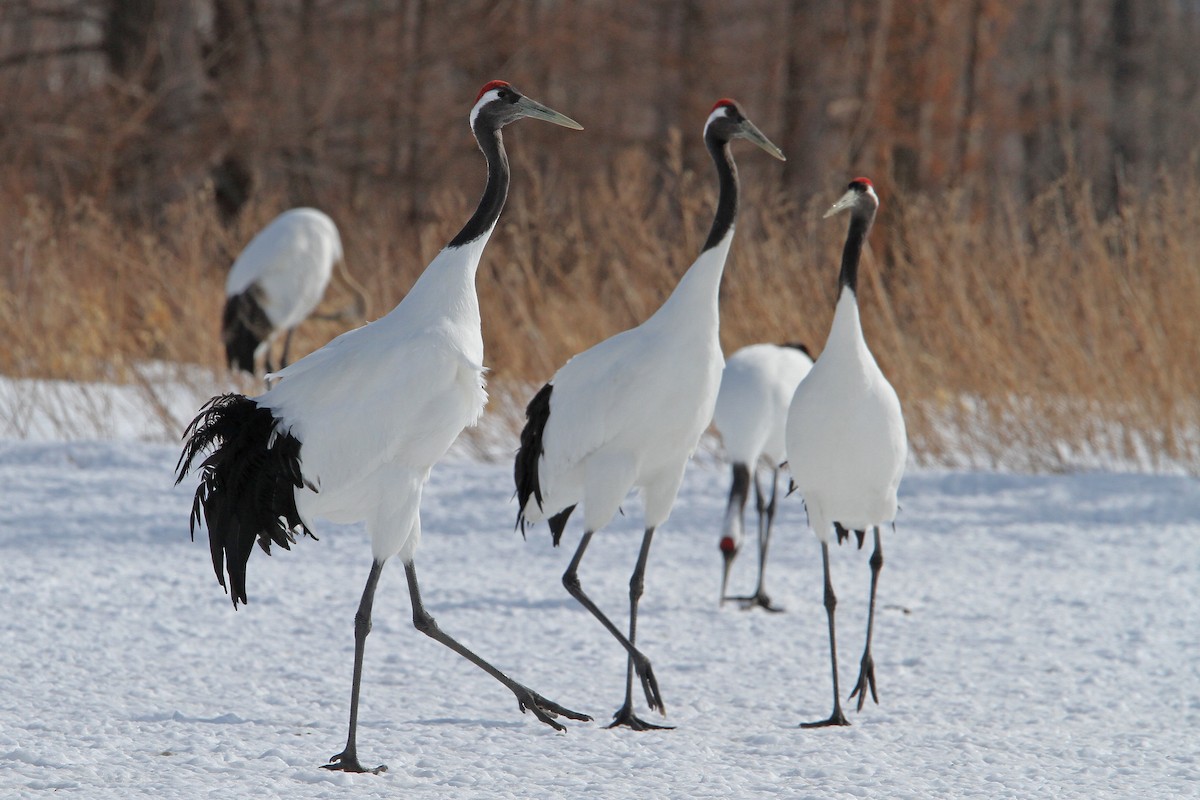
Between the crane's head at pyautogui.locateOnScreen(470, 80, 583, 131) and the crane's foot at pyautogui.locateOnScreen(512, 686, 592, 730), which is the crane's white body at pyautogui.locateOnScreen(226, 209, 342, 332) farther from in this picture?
the crane's foot at pyautogui.locateOnScreen(512, 686, 592, 730)

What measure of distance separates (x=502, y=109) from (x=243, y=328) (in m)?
5.44

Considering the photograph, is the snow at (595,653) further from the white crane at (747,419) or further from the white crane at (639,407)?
the white crane at (639,407)

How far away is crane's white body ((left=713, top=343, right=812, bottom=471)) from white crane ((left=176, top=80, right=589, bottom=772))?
2.19 m

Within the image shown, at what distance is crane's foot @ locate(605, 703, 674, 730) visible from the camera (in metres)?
3.39

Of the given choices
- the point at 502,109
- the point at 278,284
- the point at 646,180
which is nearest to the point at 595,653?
the point at 502,109

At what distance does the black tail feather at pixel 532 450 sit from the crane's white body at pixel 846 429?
676 mm

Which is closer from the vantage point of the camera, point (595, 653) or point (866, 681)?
point (866, 681)

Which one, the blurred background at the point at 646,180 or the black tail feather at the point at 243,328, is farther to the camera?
the black tail feather at the point at 243,328

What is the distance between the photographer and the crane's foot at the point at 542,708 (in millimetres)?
3273

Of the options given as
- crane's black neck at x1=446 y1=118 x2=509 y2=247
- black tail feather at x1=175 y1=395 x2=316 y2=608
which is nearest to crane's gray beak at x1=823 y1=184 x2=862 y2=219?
crane's black neck at x1=446 y1=118 x2=509 y2=247

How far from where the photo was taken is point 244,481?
3.05 m

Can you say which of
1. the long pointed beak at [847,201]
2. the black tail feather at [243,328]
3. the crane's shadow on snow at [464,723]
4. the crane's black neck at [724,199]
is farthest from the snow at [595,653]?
the black tail feather at [243,328]

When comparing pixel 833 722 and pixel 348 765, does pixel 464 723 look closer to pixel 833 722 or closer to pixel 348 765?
pixel 348 765

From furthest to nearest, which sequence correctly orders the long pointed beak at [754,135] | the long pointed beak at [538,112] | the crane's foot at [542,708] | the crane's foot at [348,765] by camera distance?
the long pointed beak at [754,135] < the long pointed beak at [538,112] < the crane's foot at [542,708] < the crane's foot at [348,765]
